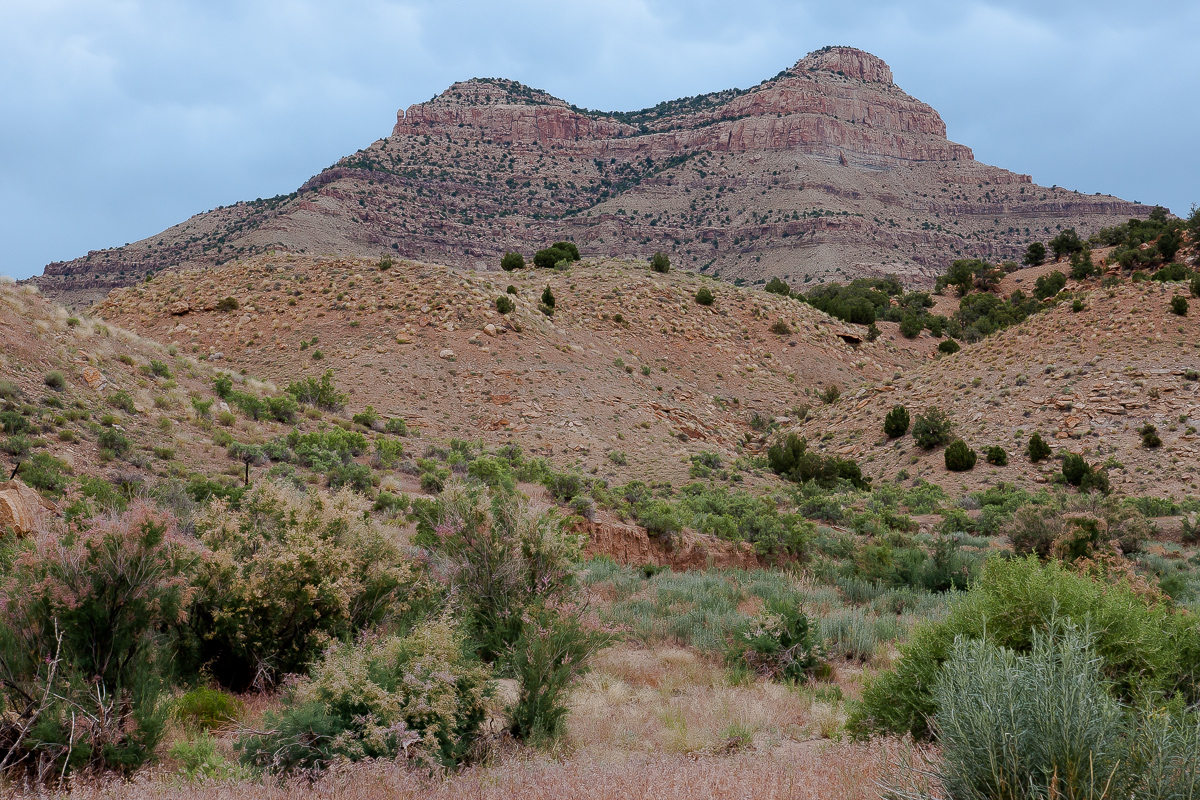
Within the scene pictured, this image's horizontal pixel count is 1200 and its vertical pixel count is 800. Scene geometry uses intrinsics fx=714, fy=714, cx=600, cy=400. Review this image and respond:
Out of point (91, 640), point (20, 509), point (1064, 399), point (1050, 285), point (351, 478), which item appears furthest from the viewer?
point (1050, 285)

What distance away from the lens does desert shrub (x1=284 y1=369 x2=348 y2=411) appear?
68.4ft

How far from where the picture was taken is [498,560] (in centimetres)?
751

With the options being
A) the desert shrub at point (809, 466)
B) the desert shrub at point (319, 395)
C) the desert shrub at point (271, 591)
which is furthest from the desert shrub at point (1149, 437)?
the desert shrub at point (319, 395)

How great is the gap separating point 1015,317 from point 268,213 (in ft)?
250

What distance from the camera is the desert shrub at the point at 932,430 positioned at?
24141 millimetres

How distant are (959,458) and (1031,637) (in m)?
20.0

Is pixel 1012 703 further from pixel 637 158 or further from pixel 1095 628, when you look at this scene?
pixel 637 158

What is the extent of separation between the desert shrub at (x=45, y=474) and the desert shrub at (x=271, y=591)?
5.49 metres

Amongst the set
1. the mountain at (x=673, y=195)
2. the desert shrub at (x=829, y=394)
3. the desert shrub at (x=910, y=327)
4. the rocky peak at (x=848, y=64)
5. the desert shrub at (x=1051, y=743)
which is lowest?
the desert shrub at (x=1051, y=743)

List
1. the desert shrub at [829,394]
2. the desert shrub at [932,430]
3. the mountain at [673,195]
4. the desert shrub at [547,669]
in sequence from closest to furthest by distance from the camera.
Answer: the desert shrub at [547,669] < the desert shrub at [932,430] < the desert shrub at [829,394] < the mountain at [673,195]

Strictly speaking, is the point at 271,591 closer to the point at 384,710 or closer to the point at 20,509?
the point at 384,710

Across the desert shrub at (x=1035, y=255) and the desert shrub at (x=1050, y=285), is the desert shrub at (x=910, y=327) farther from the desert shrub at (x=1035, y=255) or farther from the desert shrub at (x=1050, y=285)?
the desert shrub at (x=1035, y=255)

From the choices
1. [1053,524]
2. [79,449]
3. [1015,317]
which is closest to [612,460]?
[1053,524]

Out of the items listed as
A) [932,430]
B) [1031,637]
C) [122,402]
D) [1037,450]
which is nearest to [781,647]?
[1031,637]
